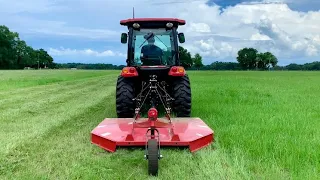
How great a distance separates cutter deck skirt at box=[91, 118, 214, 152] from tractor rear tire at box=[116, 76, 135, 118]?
4.73 feet

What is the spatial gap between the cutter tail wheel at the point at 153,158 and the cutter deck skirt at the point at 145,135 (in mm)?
690

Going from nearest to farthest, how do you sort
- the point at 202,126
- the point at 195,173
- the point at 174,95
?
the point at 195,173, the point at 202,126, the point at 174,95

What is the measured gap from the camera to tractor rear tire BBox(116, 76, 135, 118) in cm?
775

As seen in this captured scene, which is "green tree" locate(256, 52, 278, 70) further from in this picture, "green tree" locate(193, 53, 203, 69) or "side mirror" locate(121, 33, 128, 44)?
"side mirror" locate(121, 33, 128, 44)

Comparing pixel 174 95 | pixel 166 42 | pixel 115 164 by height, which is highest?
pixel 166 42

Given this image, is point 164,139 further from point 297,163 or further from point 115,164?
point 297,163

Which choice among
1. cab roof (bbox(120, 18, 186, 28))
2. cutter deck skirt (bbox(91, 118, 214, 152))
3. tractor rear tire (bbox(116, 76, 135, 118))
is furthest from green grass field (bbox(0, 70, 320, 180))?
cab roof (bbox(120, 18, 186, 28))

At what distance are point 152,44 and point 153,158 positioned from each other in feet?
13.9

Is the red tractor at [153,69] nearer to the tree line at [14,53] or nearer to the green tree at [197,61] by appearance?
the tree line at [14,53]

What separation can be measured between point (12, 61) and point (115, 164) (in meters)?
98.0

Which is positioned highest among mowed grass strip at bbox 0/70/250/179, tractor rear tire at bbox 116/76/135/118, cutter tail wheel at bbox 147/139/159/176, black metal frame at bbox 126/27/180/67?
black metal frame at bbox 126/27/180/67

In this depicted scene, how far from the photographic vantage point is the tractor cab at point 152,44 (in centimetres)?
811

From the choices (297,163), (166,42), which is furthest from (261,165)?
(166,42)

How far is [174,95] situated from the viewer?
25.8 feet
